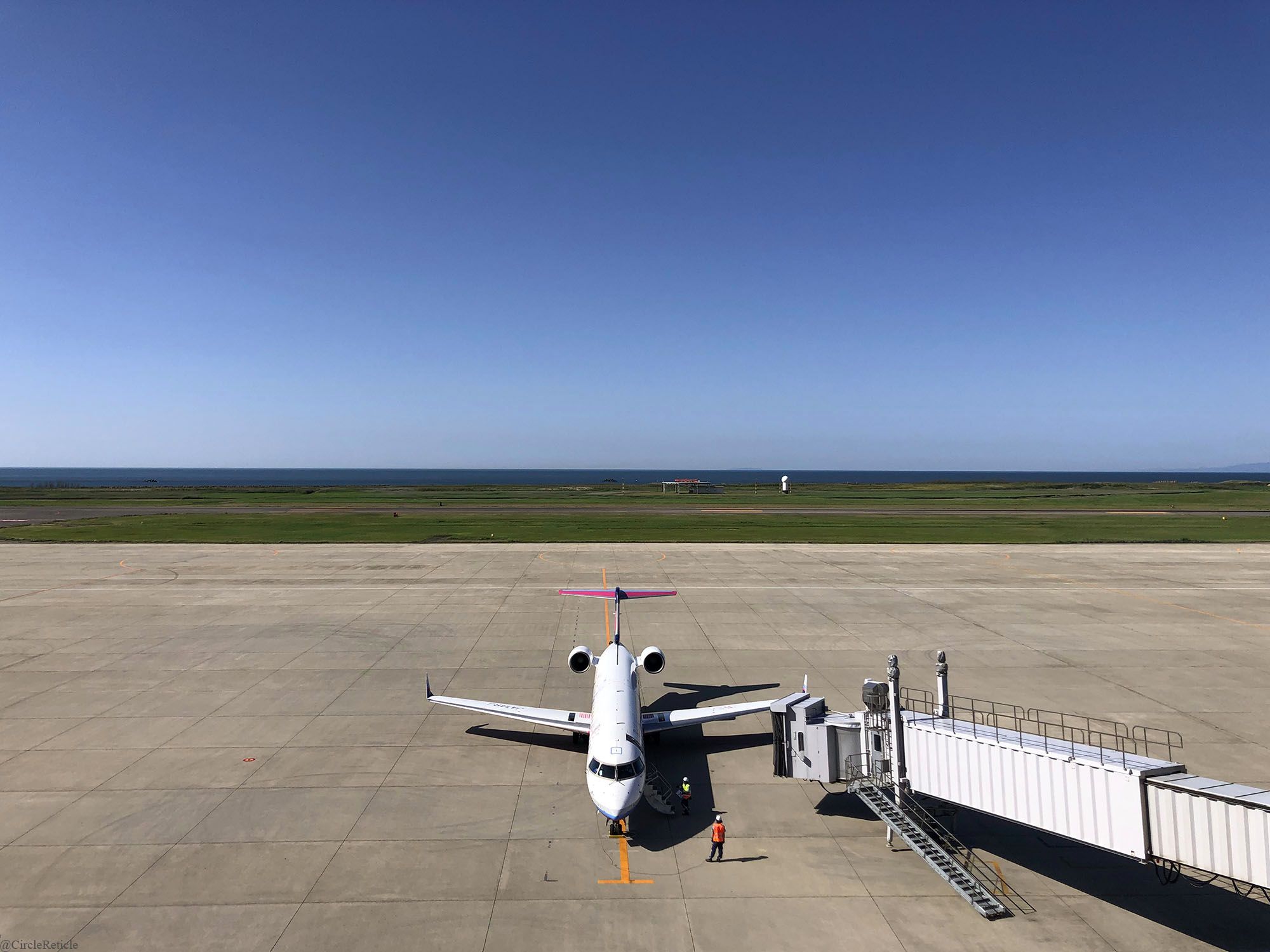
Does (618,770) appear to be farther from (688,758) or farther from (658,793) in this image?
(688,758)

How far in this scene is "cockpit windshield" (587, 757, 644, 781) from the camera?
16.2m

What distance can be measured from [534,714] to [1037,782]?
1479cm

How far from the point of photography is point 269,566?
2142 inches

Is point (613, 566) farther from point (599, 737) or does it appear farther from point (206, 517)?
point (206, 517)

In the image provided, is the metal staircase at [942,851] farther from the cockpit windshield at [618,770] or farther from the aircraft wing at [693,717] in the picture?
the cockpit windshield at [618,770]

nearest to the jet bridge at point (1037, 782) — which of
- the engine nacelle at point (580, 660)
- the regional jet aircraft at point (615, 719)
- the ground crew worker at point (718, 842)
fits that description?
the ground crew worker at point (718, 842)

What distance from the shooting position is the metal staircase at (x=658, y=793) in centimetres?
1702

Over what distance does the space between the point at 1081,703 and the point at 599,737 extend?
20.9 metres

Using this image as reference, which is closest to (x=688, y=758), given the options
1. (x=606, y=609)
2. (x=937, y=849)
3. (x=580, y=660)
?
(x=580, y=660)

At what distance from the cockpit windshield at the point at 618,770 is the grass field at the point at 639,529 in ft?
186

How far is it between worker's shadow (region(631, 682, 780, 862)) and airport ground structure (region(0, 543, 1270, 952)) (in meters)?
0.12

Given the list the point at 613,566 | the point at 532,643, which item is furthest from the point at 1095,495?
the point at 532,643

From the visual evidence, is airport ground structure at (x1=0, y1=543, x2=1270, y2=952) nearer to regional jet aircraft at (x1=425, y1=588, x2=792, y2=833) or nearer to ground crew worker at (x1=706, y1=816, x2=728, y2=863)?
ground crew worker at (x1=706, y1=816, x2=728, y2=863)

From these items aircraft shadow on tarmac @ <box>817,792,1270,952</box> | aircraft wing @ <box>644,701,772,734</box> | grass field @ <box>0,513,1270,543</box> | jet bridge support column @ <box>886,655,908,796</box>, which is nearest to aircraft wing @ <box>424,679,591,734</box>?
aircraft wing @ <box>644,701,772,734</box>
